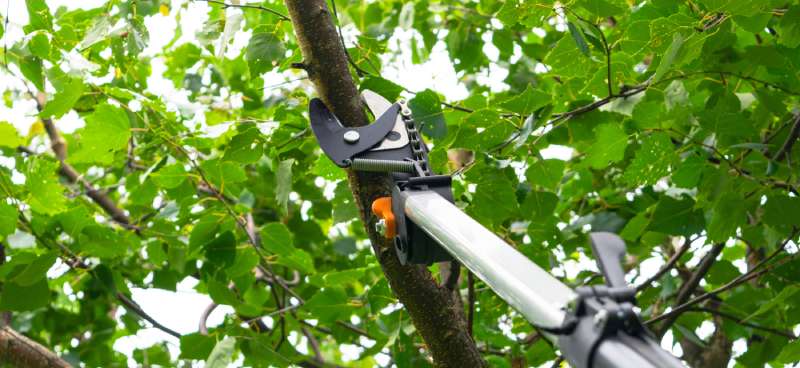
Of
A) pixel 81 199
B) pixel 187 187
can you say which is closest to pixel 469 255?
pixel 187 187

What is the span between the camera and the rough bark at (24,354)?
2484 mm

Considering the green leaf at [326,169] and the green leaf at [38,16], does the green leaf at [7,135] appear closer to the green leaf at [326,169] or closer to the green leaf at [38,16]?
the green leaf at [38,16]

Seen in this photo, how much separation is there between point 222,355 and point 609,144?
1.02m

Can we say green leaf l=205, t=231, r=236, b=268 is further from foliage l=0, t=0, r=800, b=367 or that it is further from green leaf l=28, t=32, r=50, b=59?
green leaf l=28, t=32, r=50, b=59

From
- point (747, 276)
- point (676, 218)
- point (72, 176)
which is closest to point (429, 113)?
point (676, 218)

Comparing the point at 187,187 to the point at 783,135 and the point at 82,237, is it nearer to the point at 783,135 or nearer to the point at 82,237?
the point at 82,237

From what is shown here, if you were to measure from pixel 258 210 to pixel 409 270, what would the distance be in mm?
1816

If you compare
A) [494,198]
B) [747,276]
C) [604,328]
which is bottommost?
[604,328]

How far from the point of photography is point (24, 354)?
2.49 m

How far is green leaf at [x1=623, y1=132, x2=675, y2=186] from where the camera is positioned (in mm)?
2068

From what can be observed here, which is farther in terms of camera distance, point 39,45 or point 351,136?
point 39,45

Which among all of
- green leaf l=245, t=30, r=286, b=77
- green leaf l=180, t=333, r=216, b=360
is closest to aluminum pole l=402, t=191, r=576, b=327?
green leaf l=245, t=30, r=286, b=77

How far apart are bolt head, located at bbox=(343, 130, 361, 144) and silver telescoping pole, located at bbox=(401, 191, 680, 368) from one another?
0.29 m

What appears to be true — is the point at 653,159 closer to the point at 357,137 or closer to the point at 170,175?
the point at 357,137
